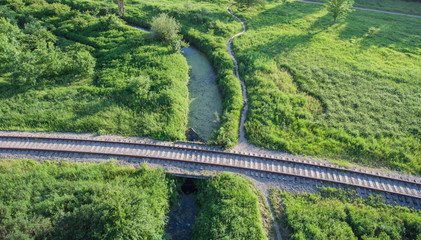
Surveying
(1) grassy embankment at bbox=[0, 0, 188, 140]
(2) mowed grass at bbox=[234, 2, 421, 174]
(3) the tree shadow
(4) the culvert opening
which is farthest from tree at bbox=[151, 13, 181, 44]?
(4) the culvert opening

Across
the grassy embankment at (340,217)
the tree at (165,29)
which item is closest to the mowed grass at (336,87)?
the grassy embankment at (340,217)

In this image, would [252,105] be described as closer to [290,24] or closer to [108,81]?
[108,81]

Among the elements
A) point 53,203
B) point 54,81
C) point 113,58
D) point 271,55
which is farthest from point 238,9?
point 53,203

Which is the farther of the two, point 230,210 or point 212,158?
point 212,158

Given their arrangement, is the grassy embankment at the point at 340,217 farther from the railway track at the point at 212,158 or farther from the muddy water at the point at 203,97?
the muddy water at the point at 203,97

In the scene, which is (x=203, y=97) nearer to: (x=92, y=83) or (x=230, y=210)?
(x=92, y=83)

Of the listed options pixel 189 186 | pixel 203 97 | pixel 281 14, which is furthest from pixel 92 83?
pixel 281 14
